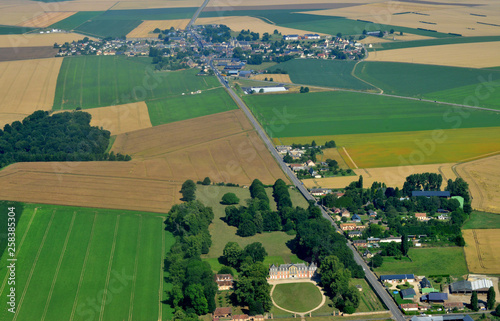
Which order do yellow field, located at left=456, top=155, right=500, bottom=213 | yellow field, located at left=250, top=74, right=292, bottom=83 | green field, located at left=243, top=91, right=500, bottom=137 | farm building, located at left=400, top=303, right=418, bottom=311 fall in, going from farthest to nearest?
yellow field, located at left=250, top=74, right=292, bottom=83 < green field, located at left=243, top=91, right=500, bottom=137 < yellow field, located at left=456, top=155, right=500, bottom=213 < farm building, located at left=400, top=303, right=418, bottom=311

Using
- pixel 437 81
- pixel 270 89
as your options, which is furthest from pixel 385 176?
pixel 437 81

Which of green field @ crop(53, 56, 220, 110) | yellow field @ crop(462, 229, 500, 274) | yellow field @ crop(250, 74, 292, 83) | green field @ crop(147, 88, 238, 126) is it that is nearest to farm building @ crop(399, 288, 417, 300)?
yellow field @ crop(462, 229, 500, 274)

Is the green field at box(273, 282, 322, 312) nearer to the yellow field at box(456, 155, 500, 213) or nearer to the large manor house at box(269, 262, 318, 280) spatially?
the large manor house at box(269, 262, 318, 280)

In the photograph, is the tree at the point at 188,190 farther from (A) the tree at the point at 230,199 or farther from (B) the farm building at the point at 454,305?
(B) the farm building at the point at 454,305

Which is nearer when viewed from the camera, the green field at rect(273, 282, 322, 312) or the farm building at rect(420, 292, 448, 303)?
the farm building at rect(420, 292, 448, 303)

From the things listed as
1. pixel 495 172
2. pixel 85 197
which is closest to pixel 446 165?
pixel 495 172

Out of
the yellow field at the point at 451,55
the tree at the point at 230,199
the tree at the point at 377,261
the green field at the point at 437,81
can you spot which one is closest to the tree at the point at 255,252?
the tree at the point at 377,261

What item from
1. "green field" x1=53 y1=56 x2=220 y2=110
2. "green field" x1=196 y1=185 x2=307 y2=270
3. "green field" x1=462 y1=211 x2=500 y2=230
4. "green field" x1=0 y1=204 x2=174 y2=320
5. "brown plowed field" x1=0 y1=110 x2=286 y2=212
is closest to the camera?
"green field" x1=0 y1=204 x2=174 y2=320
